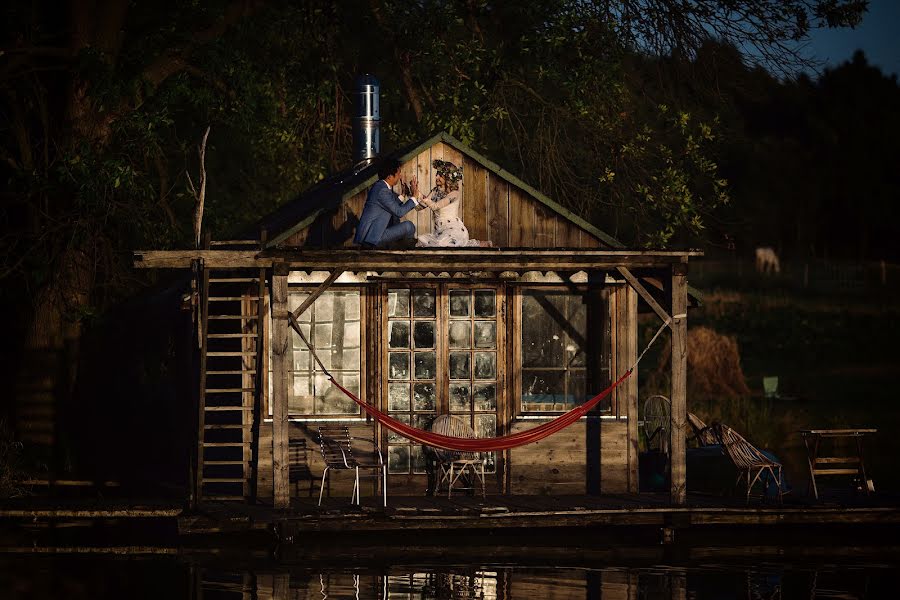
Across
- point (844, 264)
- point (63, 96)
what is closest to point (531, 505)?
point (63, 96)

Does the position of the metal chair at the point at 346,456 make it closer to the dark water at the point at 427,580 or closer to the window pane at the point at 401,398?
the window pane at the point at 401,398

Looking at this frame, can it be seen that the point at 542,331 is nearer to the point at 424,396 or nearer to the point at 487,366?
the point at 487,366

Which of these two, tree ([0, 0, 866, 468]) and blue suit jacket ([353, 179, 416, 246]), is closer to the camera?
blue suit jacket ([353, 179, 416, 246])

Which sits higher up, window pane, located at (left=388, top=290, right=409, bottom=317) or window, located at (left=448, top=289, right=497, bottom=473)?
window pane, located at (left=388, top=290, right=409, bottom=317)

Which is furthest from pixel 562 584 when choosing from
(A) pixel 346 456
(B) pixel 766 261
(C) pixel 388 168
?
(B) pixel 766 261

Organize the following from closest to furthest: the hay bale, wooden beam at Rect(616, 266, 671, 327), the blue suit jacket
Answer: wooden beam at Rect(616, 266, 671, 327), the blue suit jacket, the hay bale

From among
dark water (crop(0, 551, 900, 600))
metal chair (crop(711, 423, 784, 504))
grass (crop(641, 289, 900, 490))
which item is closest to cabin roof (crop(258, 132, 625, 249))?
metal chair (crop(711, 423, 784, 504))

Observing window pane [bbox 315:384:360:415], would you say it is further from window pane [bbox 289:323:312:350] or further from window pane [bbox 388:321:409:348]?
window pane [bbox 388:321:409:348]

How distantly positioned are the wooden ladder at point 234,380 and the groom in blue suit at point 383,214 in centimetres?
124

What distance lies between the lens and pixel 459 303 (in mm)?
18266

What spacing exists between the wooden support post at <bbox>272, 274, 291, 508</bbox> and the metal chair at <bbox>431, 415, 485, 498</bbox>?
1955 mm

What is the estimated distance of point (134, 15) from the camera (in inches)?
947

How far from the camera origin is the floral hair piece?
17.9m

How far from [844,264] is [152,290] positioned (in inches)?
1127
